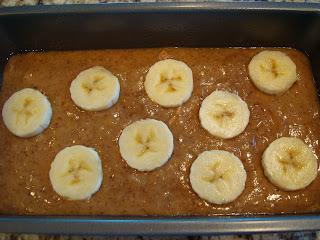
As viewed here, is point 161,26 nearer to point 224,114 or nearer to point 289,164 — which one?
point 224,114

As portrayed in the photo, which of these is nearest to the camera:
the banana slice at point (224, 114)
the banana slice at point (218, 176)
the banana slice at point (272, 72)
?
the banana slice at point (218, 176)

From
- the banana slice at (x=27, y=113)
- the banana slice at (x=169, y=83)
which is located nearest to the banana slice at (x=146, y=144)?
the banana slice at (x=169, y=83)

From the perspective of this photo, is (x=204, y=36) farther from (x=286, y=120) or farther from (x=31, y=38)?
(x=31, y=38)

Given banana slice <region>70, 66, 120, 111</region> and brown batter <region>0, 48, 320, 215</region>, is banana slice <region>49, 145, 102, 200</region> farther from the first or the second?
banana slice <region>70, 66, 120, 111</region>

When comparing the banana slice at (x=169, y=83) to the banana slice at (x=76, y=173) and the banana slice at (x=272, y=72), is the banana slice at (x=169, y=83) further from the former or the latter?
the banana slice at (x=76, y=173)

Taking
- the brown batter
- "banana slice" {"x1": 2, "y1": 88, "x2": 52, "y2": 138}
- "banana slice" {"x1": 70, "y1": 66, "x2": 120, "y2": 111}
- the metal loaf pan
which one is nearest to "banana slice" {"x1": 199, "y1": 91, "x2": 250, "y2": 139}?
the brown batter

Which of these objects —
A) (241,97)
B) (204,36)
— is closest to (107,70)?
(204,36)

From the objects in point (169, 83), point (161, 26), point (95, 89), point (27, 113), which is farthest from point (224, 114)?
point (27, 113)
